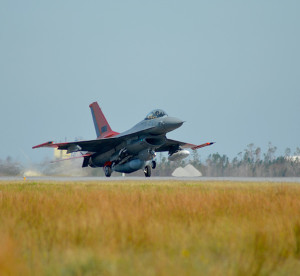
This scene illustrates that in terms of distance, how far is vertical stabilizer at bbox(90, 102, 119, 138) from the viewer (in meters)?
33.1

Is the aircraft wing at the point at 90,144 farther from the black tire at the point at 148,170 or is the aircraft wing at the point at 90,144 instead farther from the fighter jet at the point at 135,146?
the black tire at the point at 148,170

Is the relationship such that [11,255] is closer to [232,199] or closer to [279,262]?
[279,262]

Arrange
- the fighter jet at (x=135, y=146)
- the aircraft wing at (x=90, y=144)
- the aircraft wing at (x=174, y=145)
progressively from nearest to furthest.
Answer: the fighter jet at (x=135, y=146) → the aircraft wing at (x=90, y=144) → the aircraft wing at (x=174, y=145)

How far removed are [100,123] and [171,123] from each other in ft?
32.8

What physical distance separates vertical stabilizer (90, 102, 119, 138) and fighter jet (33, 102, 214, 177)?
0.08 m

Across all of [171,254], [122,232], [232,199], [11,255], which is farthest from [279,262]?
[232,199]

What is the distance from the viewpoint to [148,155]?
27.1 meters

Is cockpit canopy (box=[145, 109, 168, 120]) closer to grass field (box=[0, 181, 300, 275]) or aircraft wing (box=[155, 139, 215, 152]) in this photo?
aircraft wing (box=[155, 139, 215, 152])

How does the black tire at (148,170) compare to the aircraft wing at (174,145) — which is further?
the aircraft wing at (174,145)

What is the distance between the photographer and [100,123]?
3384cm

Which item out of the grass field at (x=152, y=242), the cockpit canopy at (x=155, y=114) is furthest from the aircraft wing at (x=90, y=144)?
the grass field at (x=152, y=242)

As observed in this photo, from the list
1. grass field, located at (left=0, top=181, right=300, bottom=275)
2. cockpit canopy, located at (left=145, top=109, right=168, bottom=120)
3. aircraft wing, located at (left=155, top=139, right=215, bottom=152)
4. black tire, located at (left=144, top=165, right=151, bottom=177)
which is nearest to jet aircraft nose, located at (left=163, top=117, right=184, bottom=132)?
cockpit canopy, located at (left=145, top=109, right=168, bottom=120)

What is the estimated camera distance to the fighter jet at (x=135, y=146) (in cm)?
2612

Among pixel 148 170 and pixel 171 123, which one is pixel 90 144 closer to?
pixel 148 170
